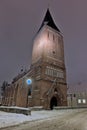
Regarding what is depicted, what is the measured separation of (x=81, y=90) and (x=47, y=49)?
2172 cm

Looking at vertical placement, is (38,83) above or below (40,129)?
above

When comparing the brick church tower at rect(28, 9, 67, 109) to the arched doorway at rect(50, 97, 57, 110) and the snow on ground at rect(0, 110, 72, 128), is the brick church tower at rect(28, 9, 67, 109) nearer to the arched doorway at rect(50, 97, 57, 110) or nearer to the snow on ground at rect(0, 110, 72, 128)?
the arched doorway at rect(50, 97, 57, 110)

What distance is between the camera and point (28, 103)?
86.2 feet

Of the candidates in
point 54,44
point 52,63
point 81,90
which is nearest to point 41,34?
point 54,44

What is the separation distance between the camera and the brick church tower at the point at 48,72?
85.5ft

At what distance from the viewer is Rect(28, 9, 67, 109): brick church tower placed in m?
26.1

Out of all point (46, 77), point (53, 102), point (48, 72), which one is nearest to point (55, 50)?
point (48, 72)

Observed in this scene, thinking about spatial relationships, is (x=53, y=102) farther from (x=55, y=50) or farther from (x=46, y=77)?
(x=55, y=50)

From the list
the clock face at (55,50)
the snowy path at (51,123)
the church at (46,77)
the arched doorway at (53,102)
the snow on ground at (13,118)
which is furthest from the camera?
the clock face at (55,50)

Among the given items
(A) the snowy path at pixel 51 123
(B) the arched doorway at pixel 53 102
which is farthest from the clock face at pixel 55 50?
(A) the snowy path at pixel 51 123

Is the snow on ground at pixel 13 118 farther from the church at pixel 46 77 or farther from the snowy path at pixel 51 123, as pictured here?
the church at pixel 46 77

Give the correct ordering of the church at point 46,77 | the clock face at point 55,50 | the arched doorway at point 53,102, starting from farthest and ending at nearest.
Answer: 1. the clock face at point 55,50
2. the arched doorway at point 53,102
3. the church at point 46,77

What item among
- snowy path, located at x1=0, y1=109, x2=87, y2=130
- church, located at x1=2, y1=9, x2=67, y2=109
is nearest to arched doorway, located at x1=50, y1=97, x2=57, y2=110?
church, located at x1=2, y1=9, x2=67, y2=109

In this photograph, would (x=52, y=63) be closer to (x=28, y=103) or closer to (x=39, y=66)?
(x=39, y=66)
